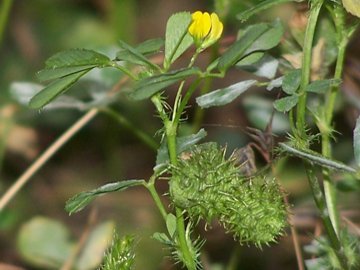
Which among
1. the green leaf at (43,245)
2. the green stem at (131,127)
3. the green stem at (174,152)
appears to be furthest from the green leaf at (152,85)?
the green leaf at (43,245)

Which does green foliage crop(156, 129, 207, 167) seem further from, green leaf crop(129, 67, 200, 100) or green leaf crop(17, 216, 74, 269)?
green leaf crop(17, 216, 74, 269)

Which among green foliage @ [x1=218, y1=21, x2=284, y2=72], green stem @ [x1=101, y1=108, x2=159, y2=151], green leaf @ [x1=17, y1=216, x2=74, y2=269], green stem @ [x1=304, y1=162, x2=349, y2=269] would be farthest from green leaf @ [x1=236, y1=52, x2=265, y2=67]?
green leaf @ [x1=17, y1=216, x2=74, y2=269]

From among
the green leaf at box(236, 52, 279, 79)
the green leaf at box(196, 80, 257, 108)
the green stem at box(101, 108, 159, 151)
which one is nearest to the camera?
the green leaf at box(196, 80, 257, 108)

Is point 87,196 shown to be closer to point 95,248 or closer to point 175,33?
point 175,33

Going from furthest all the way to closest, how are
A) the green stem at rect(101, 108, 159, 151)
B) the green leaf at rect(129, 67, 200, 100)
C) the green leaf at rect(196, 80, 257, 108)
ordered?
the green stem at rect(101, 108, 159, 151) → the green leaf at rect(196, 80, 257, 108) → the green leaf at rect(129, 67, 200, 100)

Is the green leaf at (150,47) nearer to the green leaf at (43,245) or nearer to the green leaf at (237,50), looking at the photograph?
the green leaf at (237,50)
